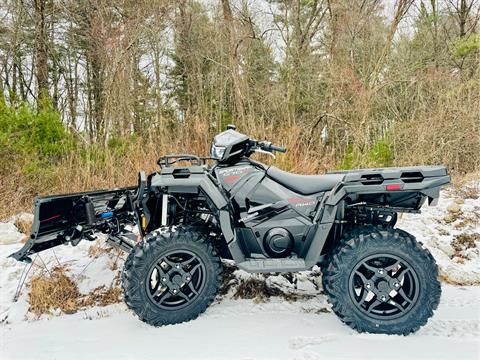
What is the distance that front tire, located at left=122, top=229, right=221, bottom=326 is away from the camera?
2340mm

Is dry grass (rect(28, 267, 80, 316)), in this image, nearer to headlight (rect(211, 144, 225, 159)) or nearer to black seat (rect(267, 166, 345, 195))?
headlight (rect(211, 144, 225, 159))

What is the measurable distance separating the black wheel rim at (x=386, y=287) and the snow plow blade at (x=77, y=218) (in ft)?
5.37

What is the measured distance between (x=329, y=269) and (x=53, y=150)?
4.67 metres

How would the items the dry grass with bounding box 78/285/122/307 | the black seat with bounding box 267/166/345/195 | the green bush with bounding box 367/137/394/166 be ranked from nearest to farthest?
1. the black seat with bounding box 267/166/345/195
2. the dry grass with bounding box 78/285/122/307
3. the green bush with bounding box 367/137/394/166

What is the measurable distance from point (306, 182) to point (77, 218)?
1594 millimetres

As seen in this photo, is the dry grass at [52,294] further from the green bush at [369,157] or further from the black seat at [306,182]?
the green bush at [369,157]

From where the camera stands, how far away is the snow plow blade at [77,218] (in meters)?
2.38

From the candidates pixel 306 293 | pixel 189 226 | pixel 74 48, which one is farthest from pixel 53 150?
pixel 74 48

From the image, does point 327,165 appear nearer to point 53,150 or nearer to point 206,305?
point 206,305

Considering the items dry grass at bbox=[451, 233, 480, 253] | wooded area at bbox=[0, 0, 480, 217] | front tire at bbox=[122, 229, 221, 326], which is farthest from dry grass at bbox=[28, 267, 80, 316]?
dry grass at bbox=[451, 233, 480, 253]

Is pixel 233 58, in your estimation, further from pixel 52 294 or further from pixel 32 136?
pixel 52 294

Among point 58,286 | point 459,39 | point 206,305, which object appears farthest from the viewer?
point 459,39

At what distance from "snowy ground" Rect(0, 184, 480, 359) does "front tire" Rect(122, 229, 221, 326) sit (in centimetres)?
11

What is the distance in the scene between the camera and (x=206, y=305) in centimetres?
251
